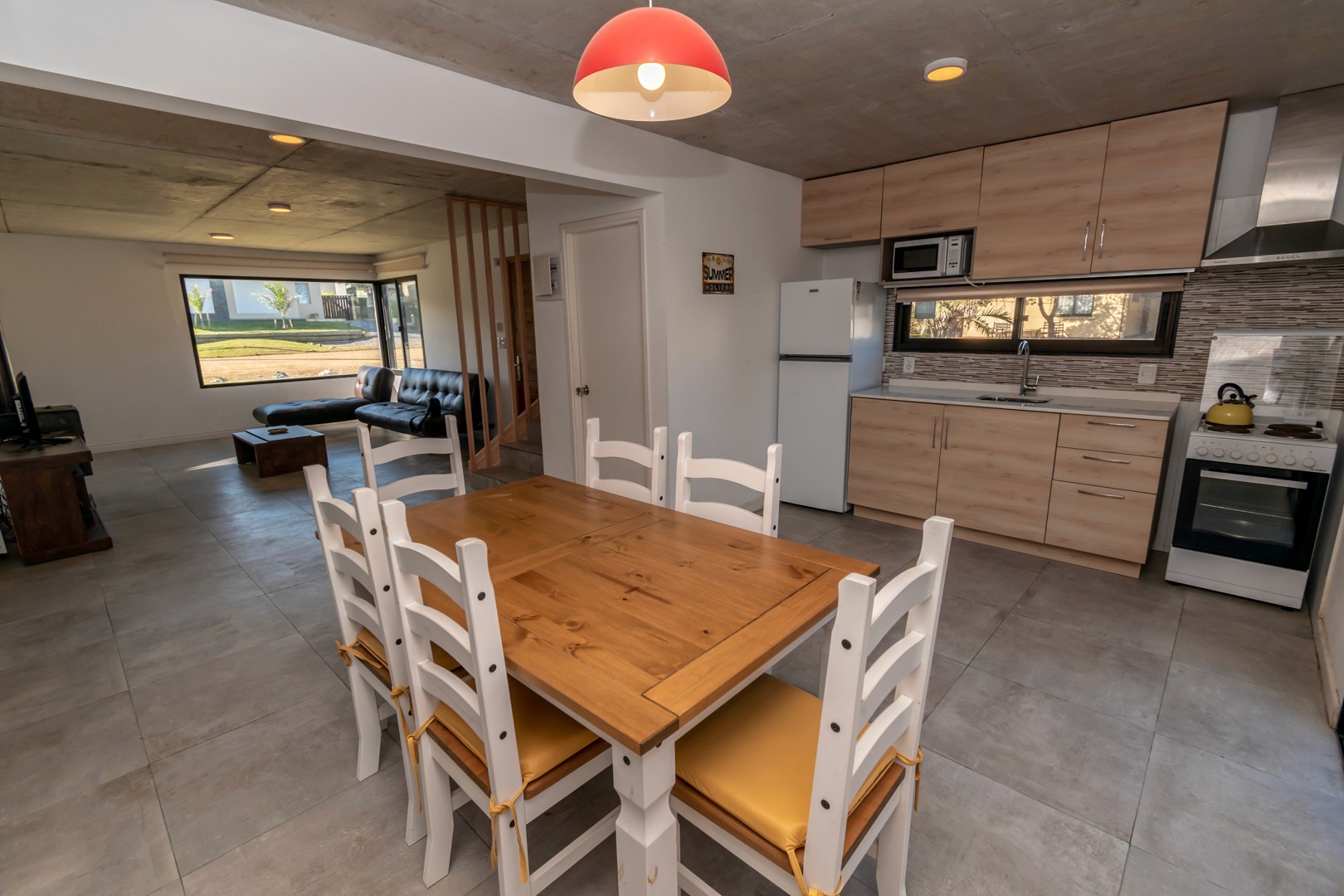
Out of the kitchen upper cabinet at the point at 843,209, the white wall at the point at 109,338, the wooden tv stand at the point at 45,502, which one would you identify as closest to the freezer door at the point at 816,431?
the kitchen upper cabinet at the point at 843,209

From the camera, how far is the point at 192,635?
2.68 meters

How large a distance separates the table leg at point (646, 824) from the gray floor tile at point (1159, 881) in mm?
1194

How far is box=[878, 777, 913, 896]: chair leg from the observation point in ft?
4.16

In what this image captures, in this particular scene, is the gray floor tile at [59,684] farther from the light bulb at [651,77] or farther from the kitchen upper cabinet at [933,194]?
the kitchen upper cabinet at [933,194]

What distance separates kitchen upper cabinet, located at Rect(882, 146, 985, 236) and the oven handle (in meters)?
1.80

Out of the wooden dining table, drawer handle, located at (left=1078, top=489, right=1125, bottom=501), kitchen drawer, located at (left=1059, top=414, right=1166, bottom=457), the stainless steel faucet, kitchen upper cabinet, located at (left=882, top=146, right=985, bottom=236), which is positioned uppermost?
kitchen upper cabinet, located at (left=882, top=146, right=985, bottom=236)

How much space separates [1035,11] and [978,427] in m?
2.08

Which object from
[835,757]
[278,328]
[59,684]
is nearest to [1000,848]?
[835,757]

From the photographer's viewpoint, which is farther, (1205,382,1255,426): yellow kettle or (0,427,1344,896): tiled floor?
(1205,382,1255,426): yellow kettle

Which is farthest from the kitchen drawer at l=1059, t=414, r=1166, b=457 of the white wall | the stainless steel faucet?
the white wall

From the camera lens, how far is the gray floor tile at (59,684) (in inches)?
85.0

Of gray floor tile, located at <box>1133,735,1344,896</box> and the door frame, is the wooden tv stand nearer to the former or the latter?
the door frame

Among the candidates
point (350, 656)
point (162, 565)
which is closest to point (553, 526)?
point (350, 656)

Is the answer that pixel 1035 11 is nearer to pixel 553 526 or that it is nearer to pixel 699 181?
pixel 699 181
